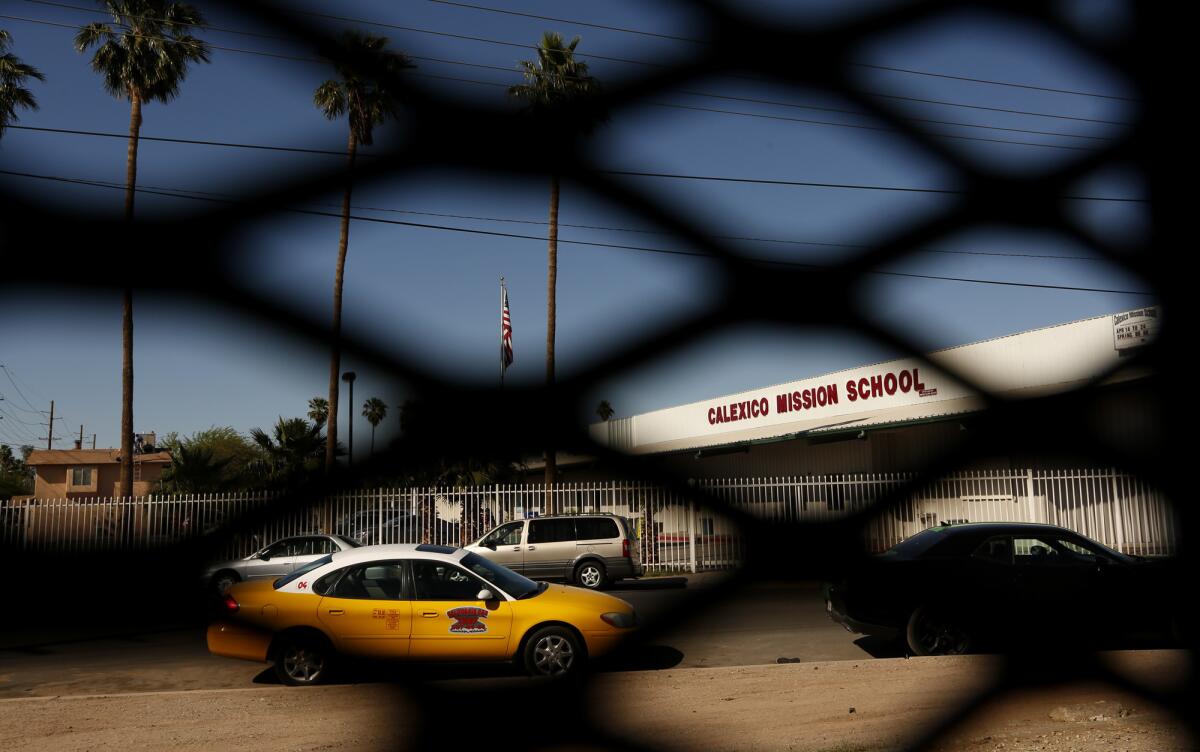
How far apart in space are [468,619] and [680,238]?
6169 millimetres

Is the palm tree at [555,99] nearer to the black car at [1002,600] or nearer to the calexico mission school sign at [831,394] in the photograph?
the calexico mission school sign at [831,394]

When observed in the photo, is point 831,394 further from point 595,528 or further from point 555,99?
point 595,528

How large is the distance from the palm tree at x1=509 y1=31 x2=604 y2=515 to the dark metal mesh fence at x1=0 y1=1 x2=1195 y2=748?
0.01 meters

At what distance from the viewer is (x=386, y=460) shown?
580mm

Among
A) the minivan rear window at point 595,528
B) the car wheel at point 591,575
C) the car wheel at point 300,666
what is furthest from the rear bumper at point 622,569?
the car wheel at point 300,666

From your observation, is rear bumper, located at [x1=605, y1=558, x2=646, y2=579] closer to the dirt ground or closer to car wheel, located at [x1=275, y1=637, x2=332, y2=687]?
the dirt ground

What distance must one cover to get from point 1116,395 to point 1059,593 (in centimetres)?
79

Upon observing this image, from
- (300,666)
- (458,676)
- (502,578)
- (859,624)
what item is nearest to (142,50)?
(458,676)

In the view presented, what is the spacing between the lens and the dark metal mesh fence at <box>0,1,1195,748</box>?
1.71ft

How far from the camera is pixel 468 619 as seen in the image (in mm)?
6480

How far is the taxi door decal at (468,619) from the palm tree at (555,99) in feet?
19.8

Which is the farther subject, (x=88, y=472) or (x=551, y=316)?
(x=88, y=472)

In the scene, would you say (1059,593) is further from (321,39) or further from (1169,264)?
(321,39)

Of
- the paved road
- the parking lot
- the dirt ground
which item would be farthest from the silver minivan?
the dirt ground
